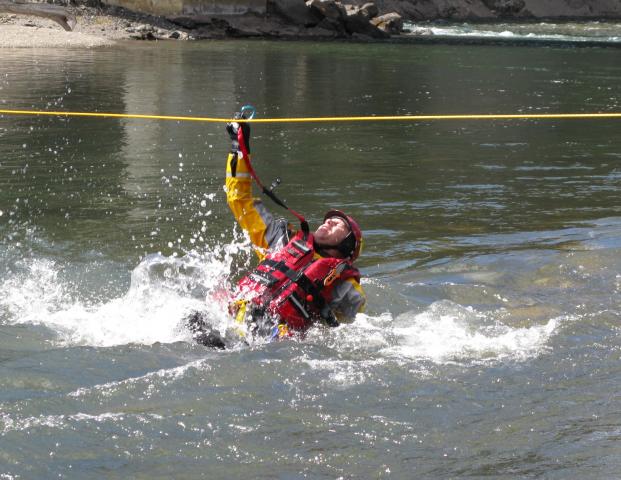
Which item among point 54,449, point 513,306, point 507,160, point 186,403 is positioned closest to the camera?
point 54,449

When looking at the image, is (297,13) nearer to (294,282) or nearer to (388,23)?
(388,23)

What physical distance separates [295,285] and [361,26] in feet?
135

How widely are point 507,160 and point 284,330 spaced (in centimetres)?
A: 1012

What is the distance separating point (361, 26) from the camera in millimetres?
46344

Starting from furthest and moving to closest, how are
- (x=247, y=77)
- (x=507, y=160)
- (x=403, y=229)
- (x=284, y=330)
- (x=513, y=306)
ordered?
(x=247, y=77), (x=507, y=160), (x=403, y=229), (x=513, y=306), (x=284, y=330)

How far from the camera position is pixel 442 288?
9086mm

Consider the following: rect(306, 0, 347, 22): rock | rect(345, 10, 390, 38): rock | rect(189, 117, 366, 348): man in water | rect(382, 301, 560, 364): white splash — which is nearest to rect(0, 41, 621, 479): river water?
rect(382, 301, 560, 364): white splash

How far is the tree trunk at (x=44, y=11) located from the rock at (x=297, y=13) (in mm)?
11455

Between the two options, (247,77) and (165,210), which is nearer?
(165,210)

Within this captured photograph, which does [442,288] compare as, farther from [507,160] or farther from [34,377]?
[507,160]

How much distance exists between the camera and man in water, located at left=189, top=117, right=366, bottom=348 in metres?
6.88

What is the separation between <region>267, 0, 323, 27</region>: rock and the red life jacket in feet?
136

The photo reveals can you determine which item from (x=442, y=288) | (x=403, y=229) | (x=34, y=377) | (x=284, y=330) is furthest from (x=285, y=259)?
(x=403, y=229)

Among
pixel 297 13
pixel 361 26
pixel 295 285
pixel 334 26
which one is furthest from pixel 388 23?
pixel 295 285
